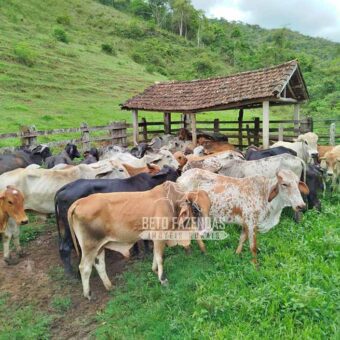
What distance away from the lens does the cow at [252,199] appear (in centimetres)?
530

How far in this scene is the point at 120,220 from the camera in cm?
495

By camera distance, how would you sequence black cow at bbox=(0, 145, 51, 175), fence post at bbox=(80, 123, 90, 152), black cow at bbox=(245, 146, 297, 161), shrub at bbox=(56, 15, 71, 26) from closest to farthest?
1. black cow at bbox=(245, 146, 297, 161)
2. black cow at bbox=(0, 145, 51, 175)
3. fence post at bbox=(80, 123, 90, 152)
4. shrub at bbox=(56, 15, 71, 26)

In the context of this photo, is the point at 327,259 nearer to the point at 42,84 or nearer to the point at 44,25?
the point at 42,84

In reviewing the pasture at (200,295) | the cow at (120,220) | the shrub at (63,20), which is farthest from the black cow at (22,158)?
the shrub at (63,20)

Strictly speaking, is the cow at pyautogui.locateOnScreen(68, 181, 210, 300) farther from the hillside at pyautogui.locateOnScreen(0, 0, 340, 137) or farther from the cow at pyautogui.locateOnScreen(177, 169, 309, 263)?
the hillside at pyautogui.locateOnScreen(0, 0, 340, 137)

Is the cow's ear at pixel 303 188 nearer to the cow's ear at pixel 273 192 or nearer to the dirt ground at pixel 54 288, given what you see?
the cow's ear at pixel 273 192

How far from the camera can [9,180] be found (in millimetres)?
6867

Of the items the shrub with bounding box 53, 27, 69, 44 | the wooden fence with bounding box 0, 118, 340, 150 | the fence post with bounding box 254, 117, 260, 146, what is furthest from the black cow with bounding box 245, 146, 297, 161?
the shrub with bounding box 53, 27, 69, 44

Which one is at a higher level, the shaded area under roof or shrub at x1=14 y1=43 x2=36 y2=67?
shrub at x1=14 y1=43 x2=36 y2=67

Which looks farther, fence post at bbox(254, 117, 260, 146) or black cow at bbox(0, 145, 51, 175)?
fence post at bbox(254, 117, 260, 146)

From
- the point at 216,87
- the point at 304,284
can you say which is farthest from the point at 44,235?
the point at 216,87

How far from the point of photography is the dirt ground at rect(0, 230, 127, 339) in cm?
456

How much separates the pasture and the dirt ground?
0.04 ft

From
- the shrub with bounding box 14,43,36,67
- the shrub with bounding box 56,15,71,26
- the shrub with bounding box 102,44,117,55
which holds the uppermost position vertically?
the shrub with bounding box 56,15,71,26
